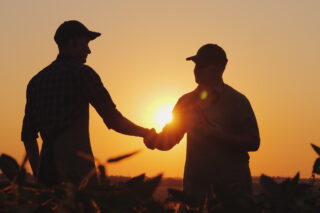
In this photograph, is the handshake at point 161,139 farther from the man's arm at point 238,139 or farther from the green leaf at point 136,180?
the green leaf at point 136,180

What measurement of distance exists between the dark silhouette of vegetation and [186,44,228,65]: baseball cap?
3.69 m

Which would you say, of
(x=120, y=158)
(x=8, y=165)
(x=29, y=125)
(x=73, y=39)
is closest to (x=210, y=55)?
(x=73, y=39)

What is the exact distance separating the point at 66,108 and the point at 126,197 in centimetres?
362

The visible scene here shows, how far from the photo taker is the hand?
5625mm

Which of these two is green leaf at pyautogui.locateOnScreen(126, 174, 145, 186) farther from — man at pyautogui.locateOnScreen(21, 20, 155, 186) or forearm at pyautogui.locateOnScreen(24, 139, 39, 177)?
forearm at pyautogui.locateOnScreen(24, 139, 39, 177)

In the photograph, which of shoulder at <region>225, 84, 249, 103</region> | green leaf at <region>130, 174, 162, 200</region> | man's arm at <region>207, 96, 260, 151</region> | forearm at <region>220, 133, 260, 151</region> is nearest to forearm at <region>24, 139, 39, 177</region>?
man's arm at <region>207, 96, 260, 151</region>

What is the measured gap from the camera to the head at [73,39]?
5.18 metres

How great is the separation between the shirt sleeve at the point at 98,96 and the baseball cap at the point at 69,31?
0.39 m

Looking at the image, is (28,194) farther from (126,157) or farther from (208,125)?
(208,125)

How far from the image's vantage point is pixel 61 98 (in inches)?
192

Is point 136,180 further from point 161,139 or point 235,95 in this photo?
point 161,139

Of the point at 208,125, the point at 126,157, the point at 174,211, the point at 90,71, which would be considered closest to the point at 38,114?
the point at 90,71

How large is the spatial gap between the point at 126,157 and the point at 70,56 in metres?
4.25

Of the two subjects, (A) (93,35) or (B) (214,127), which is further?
(A) (93,35)
